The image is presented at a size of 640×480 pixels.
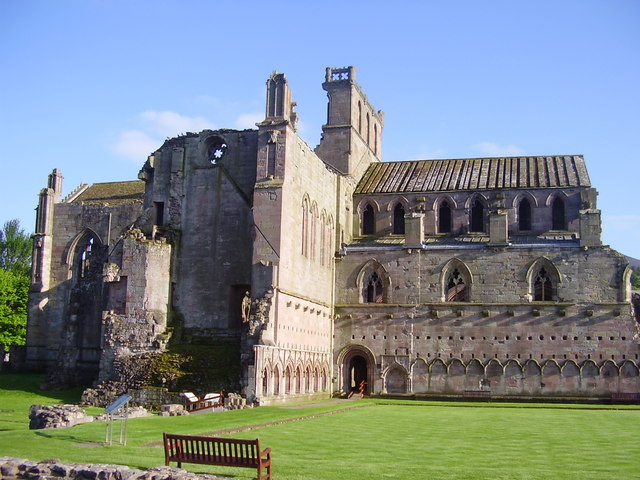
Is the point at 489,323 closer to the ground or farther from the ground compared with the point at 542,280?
closer to the ground

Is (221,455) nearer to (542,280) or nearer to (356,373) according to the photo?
(356,373)

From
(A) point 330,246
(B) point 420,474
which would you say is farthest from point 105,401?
(B) point 420,474

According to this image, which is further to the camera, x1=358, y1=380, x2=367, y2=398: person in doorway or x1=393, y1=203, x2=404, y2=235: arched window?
x1=393, y1=203, x2=404, y2=235: arched window

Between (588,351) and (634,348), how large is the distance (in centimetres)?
265

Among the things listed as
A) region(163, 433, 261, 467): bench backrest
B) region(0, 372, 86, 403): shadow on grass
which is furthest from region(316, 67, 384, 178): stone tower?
region(163, 433, 261, 467): bench backrest

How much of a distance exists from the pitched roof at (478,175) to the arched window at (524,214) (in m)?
1.21

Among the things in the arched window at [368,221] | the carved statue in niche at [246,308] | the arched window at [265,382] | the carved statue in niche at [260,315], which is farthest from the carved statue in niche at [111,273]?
the arched window at [368,221]

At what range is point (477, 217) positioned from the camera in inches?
2219

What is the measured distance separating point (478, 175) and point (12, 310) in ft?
136

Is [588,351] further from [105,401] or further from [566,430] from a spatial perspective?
[105,401]

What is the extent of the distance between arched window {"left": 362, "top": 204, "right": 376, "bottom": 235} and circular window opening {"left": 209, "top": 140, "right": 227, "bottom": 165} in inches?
533

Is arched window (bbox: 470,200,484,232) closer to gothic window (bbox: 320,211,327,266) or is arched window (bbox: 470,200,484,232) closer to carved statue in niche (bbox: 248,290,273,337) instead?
gothic window (bbox: 320,211,327,266)

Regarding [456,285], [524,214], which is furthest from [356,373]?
[524,214]

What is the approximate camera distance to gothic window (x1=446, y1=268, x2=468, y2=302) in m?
53.0
